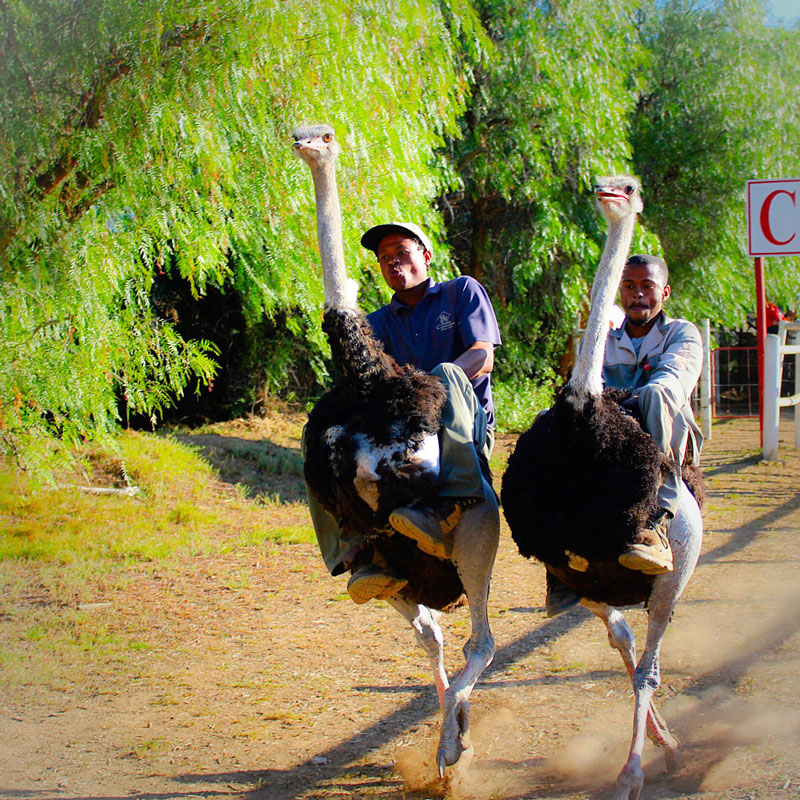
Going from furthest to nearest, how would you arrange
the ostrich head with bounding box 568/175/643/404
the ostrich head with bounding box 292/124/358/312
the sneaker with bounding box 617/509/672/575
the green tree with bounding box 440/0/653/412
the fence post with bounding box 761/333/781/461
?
the green tree with bounding box 440/0/653/412
the fence post with bounding box 761/333/781/461
the ostrich head with bounding box 292/124/358/312
the ostrich head with bounding box 568/175/643/404
the sneaker with bounding box 617/509/672/575

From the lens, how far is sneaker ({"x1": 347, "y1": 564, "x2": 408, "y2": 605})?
3348 millimetres

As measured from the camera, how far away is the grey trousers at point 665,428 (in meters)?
3.23

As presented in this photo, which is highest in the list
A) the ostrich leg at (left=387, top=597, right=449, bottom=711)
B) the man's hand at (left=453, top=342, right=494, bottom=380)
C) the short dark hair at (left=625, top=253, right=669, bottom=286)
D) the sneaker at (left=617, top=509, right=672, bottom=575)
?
the short dark hair at (left=625, top=253, right=669, bottom=286)

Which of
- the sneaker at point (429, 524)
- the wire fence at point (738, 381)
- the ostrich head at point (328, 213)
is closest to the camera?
the sneaker at point (429, 524)

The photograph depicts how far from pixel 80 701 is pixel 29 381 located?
7.43 feet

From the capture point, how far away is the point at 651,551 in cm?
305

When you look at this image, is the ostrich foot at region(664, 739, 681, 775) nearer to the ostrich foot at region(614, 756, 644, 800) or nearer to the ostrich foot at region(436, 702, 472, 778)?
the ostrich foot at region(614, 756, 644, 800)

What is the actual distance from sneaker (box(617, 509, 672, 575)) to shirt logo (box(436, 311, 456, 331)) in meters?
1.13

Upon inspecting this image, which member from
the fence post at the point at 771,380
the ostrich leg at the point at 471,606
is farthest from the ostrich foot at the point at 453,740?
the fence post at the point at 771,380

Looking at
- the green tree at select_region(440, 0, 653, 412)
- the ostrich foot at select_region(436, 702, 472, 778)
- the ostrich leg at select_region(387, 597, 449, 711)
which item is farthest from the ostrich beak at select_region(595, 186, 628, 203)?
the green tree at select_region(440, 0, 653, 412)

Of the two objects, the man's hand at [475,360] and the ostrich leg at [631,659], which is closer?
the ostrich leg at [631,659]

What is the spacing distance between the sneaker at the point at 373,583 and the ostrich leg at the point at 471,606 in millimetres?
238

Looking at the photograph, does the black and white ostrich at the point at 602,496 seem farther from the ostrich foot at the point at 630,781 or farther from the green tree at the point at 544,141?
the green tree at the point at 544,141

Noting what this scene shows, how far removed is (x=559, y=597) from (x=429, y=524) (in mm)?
688
